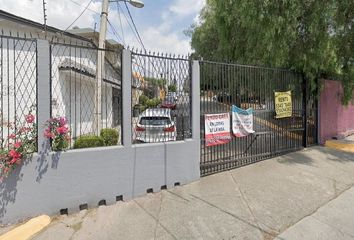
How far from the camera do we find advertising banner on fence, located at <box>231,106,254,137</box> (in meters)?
7.29

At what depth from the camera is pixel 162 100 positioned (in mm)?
6410

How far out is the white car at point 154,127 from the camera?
5.98m

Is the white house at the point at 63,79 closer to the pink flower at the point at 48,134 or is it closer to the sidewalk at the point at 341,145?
the pink flower at the point at 48,134

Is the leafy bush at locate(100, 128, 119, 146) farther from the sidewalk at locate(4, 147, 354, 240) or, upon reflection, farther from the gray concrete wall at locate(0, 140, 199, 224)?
the sidewalk at locate(4, 147, 354, 240)

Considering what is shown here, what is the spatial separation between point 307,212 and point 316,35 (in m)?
5.67

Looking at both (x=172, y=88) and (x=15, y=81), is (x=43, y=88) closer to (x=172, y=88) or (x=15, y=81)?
(x=15, y=81)

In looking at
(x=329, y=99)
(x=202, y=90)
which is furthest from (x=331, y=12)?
(x=202, y=90)

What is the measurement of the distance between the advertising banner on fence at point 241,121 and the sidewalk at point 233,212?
0.96 m

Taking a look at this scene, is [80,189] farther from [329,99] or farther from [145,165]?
[329,99]

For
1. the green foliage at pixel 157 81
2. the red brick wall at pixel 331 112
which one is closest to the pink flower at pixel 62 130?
the green foliage at pixel 157 81

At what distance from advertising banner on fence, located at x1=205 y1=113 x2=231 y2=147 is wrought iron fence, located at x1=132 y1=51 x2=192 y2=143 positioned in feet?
1.73

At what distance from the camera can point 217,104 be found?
23.0ft

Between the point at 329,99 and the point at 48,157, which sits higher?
the point at 329,99

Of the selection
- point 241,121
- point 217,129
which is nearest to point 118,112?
point 217,129
